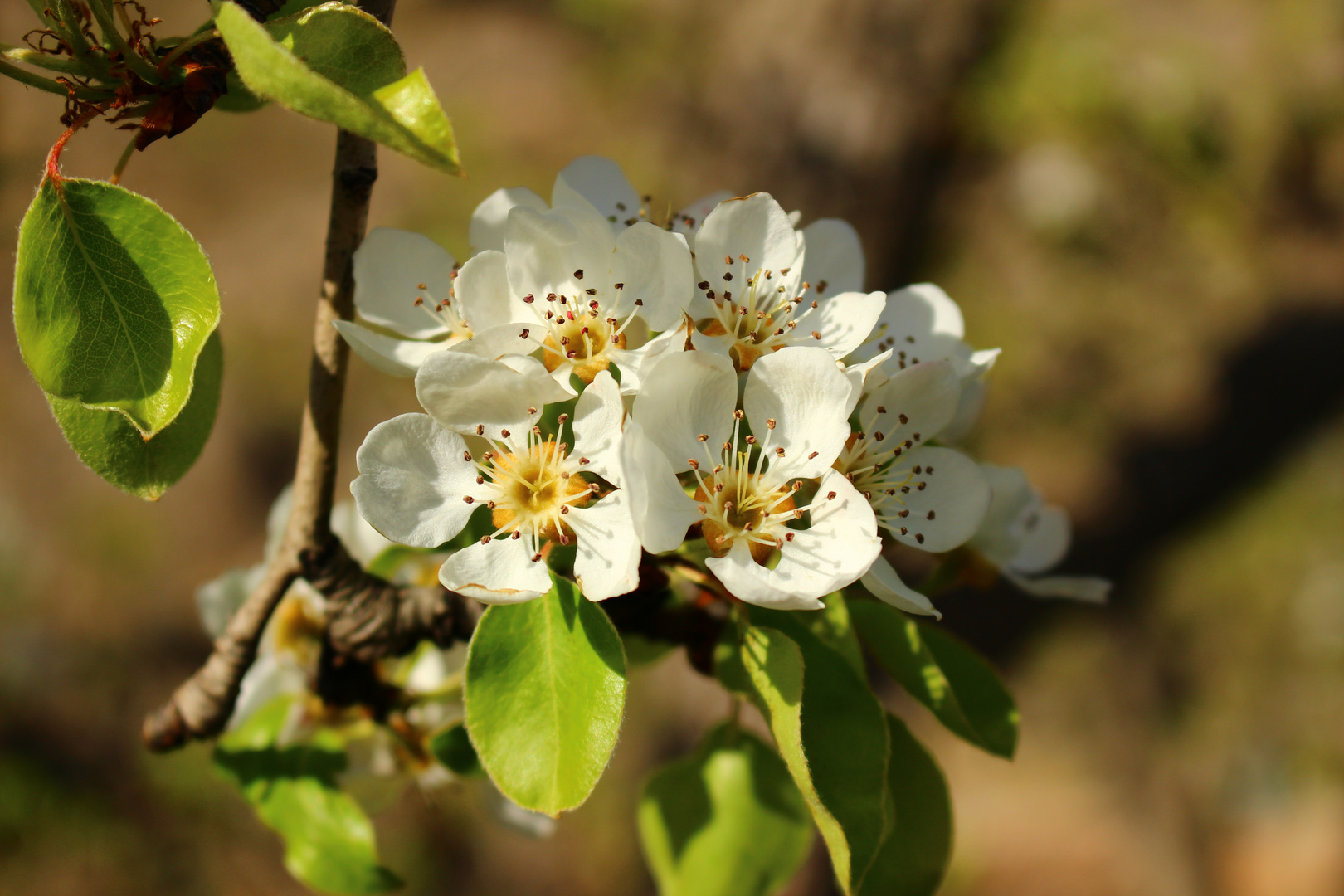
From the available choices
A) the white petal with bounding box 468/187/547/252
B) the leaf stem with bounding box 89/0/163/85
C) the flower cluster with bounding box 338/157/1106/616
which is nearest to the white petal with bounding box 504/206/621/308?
the flower cluster with bounding box 338/157/1106/616

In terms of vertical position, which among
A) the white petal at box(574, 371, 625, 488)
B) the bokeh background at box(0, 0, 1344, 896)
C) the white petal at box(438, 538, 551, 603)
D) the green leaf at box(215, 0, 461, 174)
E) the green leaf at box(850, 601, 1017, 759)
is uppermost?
the green leaf at box(215, 0, 461, 174)

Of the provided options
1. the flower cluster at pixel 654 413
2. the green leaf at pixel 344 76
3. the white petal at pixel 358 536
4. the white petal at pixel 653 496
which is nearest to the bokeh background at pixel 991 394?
the white petal at pixel 358 536

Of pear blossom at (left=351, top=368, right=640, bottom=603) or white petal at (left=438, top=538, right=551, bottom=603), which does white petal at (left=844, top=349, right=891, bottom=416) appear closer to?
pear blossom at (left=351, top=368, right=640, bottom=603)

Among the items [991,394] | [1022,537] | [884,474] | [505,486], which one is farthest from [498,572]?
[991,394]

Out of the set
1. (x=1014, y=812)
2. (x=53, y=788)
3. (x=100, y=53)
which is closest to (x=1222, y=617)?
(x=1014, y=812)

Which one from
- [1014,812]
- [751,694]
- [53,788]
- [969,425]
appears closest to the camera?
[751,694]

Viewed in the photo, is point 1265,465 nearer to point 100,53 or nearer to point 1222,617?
point 1222,617
